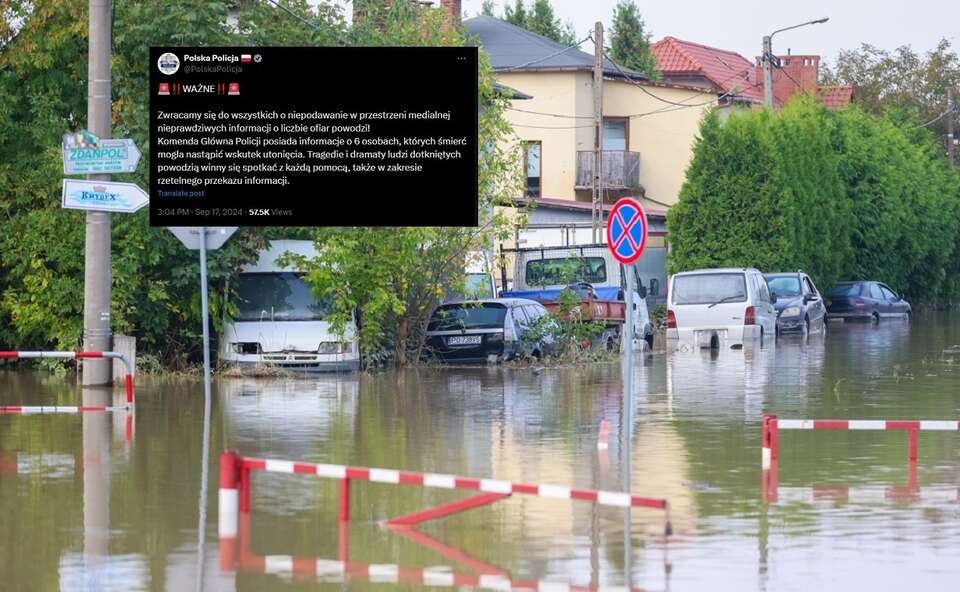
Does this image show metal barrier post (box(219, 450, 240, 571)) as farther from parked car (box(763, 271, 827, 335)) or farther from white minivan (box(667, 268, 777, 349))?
parked car (box(763, 271, 827, 335))

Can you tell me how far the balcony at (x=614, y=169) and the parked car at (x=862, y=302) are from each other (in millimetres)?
8580

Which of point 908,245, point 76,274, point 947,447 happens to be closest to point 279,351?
point 76,274

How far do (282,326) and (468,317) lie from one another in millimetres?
4095

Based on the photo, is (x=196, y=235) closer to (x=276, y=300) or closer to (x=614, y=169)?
(x=276, y=300)

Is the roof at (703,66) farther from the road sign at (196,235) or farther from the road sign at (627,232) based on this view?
the road sign at (627,232)

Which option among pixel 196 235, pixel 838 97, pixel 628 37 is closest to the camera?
pixel 196 235

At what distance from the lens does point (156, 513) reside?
12.8m

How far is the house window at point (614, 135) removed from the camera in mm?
62000

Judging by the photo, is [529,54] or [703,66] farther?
[703,66]

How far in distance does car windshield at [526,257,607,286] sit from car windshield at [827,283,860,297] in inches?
860

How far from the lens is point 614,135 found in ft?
204

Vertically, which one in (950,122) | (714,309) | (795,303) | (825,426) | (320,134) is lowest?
(825,426)

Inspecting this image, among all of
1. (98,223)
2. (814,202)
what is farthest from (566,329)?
(814,202)

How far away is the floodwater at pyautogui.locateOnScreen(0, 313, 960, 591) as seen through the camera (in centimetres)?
1055
